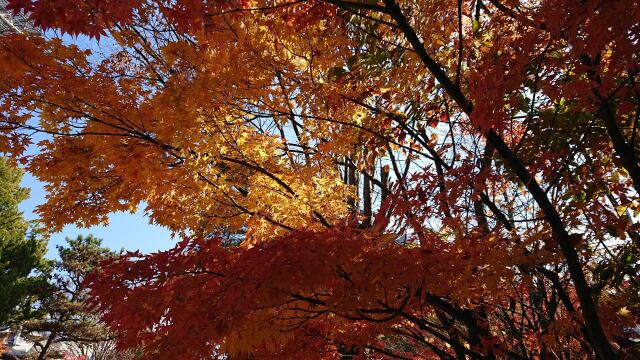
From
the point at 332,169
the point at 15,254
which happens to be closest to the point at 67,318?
the point at 15,254

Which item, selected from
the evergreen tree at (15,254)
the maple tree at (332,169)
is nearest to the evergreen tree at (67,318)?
the evergreen tree at (15,254)

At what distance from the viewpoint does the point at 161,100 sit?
16.5 ft

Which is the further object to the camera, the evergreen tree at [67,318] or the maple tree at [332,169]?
the evergreen tree at [67,318]

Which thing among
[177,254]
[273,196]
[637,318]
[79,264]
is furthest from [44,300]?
[637,318]

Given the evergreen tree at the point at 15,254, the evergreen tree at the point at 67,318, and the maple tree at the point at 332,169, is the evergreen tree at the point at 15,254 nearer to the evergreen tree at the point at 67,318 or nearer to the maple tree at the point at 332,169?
the evergreen tree at the point at 67,318

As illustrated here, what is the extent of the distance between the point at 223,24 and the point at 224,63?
469mm

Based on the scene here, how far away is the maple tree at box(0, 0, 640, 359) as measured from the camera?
10.4 ft

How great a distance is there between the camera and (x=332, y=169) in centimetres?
691

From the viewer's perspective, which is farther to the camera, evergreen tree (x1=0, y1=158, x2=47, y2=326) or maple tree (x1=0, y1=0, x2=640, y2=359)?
evergreen tree (x1=0, y1=158, x2=47, y2=326)

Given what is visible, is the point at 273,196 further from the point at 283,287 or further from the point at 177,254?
the point at 283,287

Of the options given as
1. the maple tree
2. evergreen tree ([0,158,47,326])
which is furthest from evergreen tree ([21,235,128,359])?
the maple tree

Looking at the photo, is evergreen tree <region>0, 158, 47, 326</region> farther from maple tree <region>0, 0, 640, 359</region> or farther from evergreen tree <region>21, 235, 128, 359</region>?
maple tree <region>0, 0, 640, 359</region>

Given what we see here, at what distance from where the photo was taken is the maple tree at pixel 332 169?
3160 millimetres

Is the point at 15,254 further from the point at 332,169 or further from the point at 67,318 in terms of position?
the point at 332,169
